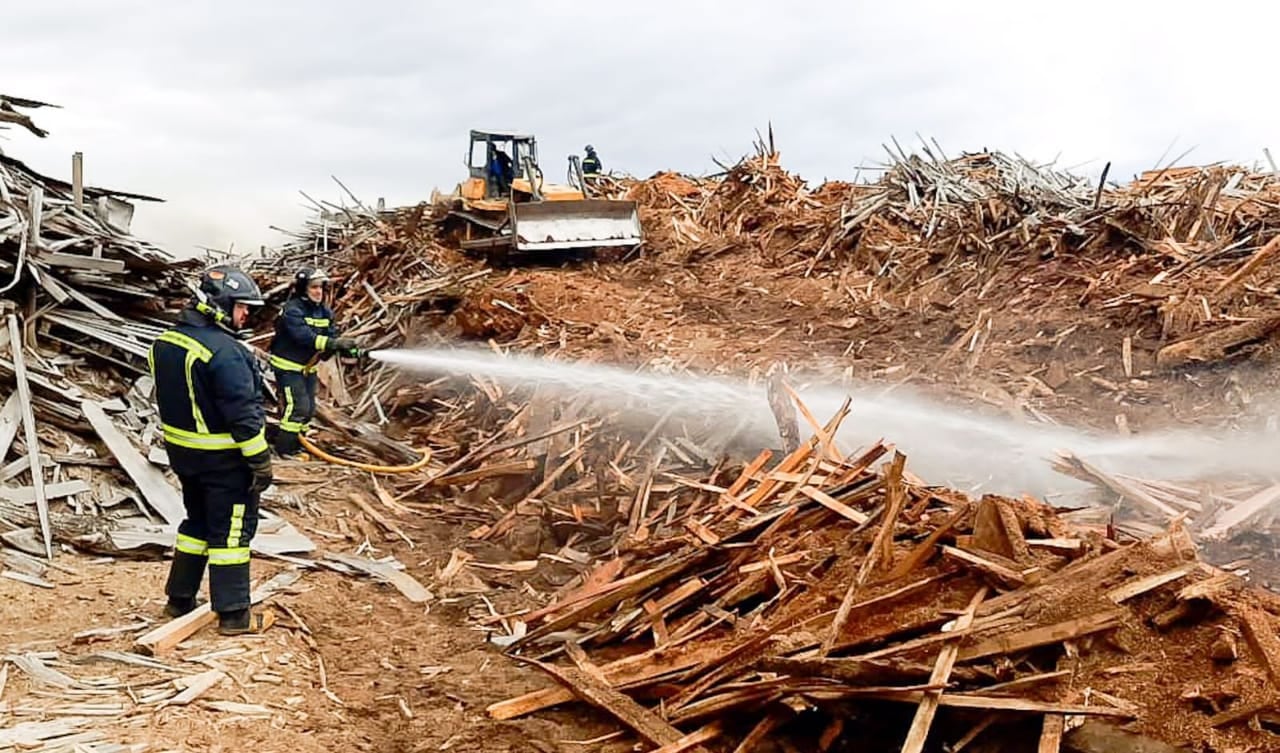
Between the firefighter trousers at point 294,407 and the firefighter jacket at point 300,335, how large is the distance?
0.10m

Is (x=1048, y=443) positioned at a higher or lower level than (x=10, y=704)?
higher

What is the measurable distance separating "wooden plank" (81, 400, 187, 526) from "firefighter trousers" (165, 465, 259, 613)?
65.2 inches

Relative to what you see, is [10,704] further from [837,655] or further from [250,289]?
[837,655]

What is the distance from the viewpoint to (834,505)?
550 centimetres

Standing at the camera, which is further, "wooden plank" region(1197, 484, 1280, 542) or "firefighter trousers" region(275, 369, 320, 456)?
"firefighter trousers" region(275, 369, 320, 456)

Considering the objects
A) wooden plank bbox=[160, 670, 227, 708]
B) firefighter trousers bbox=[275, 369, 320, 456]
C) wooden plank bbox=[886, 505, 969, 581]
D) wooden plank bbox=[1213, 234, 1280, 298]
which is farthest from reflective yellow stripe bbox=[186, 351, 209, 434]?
wooden plank bbox=[1213, 234, 1280, 298]

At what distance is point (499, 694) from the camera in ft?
16.4

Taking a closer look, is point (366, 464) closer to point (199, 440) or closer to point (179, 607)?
point (179, 607)

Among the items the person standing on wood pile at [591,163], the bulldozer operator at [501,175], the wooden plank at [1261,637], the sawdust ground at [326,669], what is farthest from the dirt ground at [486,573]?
the person standing on wood pile at [591,163]

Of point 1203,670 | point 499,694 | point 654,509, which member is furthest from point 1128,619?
point 654,509

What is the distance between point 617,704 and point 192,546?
2644 millimetres

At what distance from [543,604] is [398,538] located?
6.33 feet

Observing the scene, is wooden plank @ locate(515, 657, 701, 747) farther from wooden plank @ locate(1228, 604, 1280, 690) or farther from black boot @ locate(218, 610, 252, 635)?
wooden plank @ locate(1228, 604, 1280, 690)

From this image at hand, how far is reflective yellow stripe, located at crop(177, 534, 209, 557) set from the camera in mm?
5426
